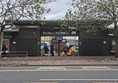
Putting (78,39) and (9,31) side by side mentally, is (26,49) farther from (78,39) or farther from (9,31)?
(78,39)

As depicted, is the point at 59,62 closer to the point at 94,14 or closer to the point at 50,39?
the point at 94,14

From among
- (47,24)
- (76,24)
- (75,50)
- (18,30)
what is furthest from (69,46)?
(76,24)

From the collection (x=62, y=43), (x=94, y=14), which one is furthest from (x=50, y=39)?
(x=94, y=14)

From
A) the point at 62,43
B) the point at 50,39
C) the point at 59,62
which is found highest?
the point at 50,39

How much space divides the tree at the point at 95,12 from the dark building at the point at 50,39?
844cm

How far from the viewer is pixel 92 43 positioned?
41.2 metres

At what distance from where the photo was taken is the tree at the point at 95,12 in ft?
99.6

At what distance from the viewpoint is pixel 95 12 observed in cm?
3130

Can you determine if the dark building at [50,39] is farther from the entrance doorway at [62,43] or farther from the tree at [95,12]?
the tree at [95,12]

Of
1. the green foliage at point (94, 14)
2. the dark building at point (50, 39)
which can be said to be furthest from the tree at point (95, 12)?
the dark building at point (50, 39)

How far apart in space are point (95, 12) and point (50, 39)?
443 inches

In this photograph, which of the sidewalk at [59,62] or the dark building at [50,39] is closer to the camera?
the sidewalk at [59,62]

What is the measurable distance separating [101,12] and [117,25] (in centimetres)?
227

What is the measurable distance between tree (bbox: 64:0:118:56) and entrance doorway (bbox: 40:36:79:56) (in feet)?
30.8
